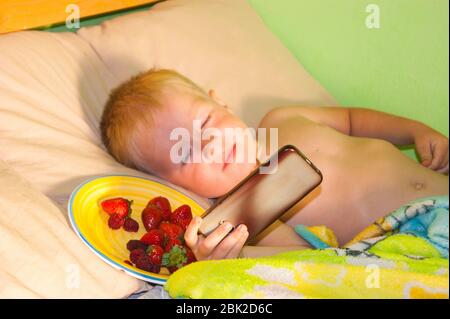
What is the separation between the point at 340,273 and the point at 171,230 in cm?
29

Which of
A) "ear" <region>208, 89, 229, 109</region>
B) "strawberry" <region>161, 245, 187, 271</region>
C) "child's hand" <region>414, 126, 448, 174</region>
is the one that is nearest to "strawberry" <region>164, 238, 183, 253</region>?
"strawberry" <region>161, 245, 187, 271</region>

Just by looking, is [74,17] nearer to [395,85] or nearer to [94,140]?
[94,140]

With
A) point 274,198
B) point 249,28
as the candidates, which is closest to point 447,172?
point 274,198

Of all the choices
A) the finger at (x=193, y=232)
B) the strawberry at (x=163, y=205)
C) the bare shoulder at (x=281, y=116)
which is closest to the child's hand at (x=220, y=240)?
the finger at (x=193, y=232)

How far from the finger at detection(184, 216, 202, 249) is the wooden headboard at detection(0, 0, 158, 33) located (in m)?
0.52

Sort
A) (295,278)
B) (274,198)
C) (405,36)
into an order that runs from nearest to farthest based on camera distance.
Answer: (295,278) → (274,198) → (405,36)

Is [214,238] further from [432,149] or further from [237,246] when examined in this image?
[432,149]

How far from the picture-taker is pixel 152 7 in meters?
1.25

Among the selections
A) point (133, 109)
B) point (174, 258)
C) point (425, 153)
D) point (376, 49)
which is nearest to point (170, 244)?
point (174, 258)

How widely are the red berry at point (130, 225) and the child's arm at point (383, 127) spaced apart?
37 cm

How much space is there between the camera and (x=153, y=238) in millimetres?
827

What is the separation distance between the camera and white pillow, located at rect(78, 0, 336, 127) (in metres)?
1.11

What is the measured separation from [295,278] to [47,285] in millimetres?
297

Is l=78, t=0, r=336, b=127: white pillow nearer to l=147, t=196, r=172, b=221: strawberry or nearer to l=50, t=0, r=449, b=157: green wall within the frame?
l=50, t=0, r=449, b=157: green wall
